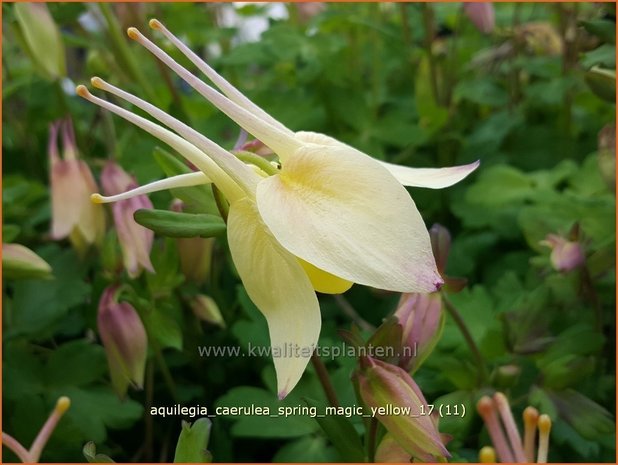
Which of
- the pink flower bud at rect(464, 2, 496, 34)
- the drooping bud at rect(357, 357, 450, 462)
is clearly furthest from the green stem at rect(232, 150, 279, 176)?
the pink flower bud at rect(464, 2, 496, 34)

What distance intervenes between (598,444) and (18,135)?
78 centimetres

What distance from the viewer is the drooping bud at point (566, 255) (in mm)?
597

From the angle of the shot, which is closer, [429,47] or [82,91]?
[82,91]

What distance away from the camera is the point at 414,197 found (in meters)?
0.78

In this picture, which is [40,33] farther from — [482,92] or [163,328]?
[482,92]

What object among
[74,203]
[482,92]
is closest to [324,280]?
[74,203]

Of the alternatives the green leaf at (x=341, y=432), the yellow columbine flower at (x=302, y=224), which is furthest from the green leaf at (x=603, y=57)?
Result: the green leaf at (x=341, y=432)

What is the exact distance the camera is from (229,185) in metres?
0.41

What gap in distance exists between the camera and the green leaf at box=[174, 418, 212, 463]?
0.42 m

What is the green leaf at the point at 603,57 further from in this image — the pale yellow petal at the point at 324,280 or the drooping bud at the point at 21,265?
the drooping bud at the point at 21,265

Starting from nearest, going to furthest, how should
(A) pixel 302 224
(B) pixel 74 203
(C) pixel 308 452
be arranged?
(A) pixel 302 224 < (C) pixel 308 452 < (B) pixel 74 203

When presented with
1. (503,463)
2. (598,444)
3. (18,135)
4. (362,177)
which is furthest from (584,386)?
(18,135)

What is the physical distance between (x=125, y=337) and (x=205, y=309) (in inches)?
3.6

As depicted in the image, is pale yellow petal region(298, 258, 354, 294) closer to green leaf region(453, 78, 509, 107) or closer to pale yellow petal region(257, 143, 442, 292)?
pale yellow petal region(257, 143, 442, 292)
